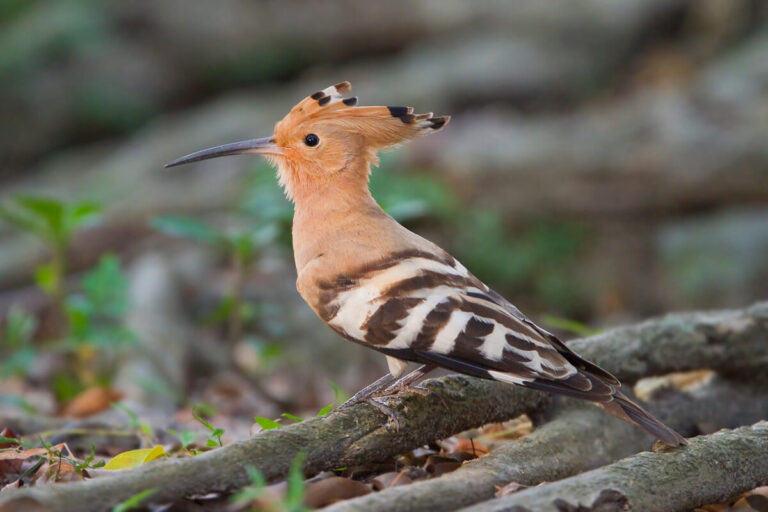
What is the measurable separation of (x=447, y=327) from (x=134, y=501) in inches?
43.5

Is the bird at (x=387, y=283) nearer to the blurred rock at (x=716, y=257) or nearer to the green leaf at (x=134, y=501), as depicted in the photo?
the green leaf at (x=134, y=501)

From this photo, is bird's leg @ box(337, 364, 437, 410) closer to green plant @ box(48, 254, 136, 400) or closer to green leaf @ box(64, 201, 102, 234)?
green plant @ box(48, 254, 136, 400)

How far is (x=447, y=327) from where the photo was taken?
9.22ft

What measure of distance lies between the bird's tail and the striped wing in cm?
5

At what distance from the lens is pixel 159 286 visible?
643cm

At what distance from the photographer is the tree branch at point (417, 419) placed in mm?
2234

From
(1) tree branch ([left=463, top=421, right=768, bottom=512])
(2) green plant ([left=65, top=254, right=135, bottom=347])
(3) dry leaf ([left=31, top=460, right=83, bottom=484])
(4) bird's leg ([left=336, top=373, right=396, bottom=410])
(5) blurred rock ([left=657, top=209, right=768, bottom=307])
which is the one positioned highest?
(5) blurred rock ([left=657, top=209, right=768, bottom=307])

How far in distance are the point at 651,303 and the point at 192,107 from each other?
6.66 m

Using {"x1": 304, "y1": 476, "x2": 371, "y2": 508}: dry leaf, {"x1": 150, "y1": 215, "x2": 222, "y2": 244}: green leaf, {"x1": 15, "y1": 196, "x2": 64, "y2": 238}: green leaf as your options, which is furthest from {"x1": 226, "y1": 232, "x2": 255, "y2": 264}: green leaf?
{"x1": 304, "y1": 476, "x2": 371, "y2": 508}: dry leaf

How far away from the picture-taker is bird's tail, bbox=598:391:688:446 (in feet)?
8.77

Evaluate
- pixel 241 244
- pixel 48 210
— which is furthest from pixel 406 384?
pixel 48 210

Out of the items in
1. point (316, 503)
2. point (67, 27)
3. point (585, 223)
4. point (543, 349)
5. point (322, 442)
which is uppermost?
point (67, 27)

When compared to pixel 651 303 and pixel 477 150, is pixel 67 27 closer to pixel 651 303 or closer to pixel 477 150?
pixel 477 150

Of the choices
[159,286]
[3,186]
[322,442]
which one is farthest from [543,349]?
[3,186]
